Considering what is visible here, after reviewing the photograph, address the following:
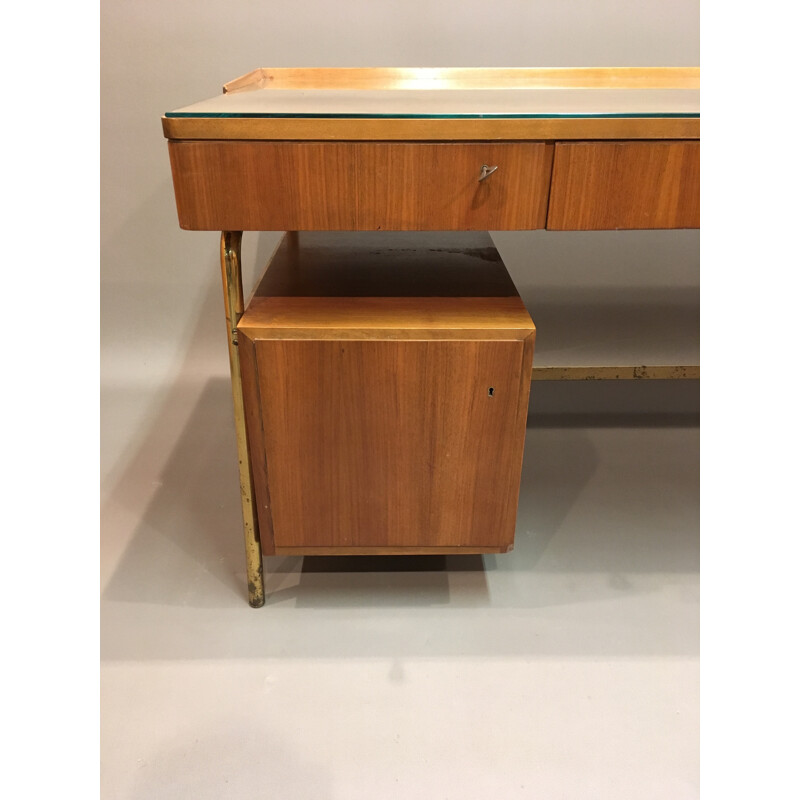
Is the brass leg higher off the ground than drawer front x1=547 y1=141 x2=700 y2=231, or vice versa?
drawer front x1=547 y1=141 x2=700 y2=231

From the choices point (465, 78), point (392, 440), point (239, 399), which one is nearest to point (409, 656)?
point (392, 440)

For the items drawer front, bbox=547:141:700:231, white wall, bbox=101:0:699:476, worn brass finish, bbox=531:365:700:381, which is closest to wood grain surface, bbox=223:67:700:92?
white wall, bbox=101:0:699:476

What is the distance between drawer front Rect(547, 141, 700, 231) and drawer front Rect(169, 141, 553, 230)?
0.9 inches

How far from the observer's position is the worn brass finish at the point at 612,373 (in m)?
1.46

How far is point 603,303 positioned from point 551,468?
0.53m

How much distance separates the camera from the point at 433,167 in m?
0.86

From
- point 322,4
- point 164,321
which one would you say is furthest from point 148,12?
point 164,321

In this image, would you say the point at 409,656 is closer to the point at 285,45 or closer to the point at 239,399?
the point at 239,399

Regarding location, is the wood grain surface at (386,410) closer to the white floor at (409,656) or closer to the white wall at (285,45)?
the white floor at (409,656)

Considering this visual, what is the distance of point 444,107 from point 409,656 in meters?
0.75

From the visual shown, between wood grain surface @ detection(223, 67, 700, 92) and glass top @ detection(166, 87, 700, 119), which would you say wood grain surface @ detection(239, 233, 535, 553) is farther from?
wood grain surface @ detection(223, 67, 700, 92)

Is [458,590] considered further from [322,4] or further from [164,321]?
[322,4]

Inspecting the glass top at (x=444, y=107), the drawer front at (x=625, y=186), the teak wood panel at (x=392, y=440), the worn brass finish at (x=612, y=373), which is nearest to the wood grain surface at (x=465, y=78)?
the glass top at (x=444, y=107)

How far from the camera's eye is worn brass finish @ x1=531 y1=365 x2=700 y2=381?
1455 mm
